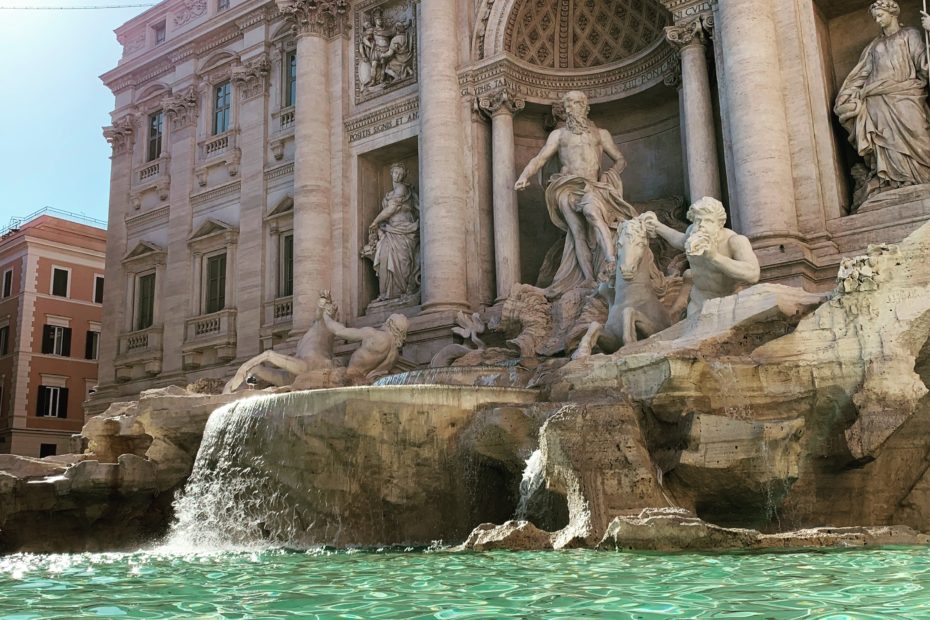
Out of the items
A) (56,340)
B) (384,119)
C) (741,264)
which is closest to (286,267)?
(384,119)

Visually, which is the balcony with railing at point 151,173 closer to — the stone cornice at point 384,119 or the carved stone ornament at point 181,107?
the carved stone ornament at point 181,107

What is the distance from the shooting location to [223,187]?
2259 centimetres

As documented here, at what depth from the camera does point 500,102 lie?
17062 mm

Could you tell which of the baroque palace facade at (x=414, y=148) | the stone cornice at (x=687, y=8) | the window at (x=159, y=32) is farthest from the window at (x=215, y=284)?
the stone cornice at (x=687, y=8)

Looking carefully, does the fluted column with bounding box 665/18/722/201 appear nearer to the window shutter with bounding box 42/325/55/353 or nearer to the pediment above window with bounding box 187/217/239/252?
the pediment above window with bounding box 187/217/239/252

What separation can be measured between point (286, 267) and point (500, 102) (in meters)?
6.69

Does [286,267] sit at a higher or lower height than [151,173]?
lower

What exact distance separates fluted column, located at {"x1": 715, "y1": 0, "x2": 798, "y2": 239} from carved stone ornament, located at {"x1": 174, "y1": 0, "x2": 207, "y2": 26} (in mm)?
15457

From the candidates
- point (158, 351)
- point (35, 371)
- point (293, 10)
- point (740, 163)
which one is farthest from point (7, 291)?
point (740, 163)

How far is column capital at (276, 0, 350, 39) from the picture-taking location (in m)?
20.1

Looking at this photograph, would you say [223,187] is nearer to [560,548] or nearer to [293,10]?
[293,10]

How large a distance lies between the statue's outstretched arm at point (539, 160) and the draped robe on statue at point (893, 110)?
4.52 metres

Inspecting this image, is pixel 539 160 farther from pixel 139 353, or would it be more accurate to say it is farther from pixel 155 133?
pixel 155 133

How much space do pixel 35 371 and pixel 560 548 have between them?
109ft
